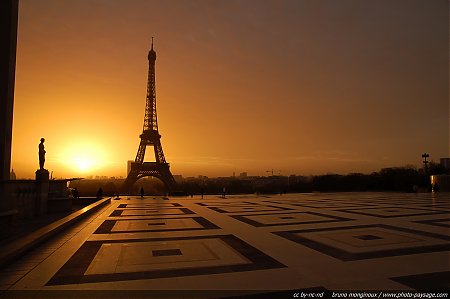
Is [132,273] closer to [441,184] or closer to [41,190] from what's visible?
[41,190]

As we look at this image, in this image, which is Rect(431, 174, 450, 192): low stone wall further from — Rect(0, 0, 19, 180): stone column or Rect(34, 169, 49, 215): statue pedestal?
Rect(0, 0, 19, 180): stone column

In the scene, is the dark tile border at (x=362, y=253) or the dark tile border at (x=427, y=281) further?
the dark tile border at (x=362, y=253)

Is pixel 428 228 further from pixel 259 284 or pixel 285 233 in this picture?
pixel 259 284

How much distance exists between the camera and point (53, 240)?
871 centimetres

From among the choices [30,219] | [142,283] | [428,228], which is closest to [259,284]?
[142,283]

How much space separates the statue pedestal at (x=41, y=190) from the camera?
1293cm

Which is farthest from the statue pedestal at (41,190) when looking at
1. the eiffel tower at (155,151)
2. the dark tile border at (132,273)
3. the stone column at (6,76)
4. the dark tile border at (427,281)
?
the eiffel tower at (155,151)

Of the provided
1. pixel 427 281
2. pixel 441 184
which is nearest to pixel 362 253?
pixel 427 281

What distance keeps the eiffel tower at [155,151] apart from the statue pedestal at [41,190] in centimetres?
3300

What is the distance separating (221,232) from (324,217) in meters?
5.24

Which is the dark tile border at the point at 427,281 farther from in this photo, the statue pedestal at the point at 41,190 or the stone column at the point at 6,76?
the stone column at the point at 6,76

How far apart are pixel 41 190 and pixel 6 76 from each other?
4.97 metres

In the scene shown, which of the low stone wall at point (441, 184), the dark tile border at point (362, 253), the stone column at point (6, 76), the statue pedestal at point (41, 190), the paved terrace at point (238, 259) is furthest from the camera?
the low stone wall at point (441, 184)

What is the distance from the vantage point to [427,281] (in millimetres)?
5176
